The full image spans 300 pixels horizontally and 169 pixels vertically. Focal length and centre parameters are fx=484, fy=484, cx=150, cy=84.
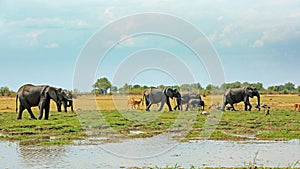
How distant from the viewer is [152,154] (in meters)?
13.8

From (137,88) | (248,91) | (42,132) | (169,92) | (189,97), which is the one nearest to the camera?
(42,132)

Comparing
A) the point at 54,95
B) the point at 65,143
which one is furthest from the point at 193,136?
the point at 54,95

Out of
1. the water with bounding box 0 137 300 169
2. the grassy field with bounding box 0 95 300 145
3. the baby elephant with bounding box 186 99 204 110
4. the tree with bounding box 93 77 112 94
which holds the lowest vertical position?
the water with bounding box 0 137 300 169

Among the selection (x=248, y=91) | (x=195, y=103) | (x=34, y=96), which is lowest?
(x=195, y=103)

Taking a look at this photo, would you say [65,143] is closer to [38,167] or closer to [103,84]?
[38,167]

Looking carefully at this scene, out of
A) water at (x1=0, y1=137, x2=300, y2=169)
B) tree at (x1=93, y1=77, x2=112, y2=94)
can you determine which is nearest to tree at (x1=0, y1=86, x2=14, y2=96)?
tree at (x1=93, y1=77, x2=112, y2=94)

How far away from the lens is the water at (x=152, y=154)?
12055mm

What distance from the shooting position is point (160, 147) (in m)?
15.2

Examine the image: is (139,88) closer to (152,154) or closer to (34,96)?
(34,96)

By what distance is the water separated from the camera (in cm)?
1205

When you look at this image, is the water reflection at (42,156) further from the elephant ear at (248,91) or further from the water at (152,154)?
the elephant ear at (248,91)

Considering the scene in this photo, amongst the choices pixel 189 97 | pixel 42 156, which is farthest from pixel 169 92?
pixel 42 156

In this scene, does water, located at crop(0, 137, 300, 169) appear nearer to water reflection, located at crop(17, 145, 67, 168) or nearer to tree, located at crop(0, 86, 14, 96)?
water reflection, located at crop(17, 145, 67, 168)

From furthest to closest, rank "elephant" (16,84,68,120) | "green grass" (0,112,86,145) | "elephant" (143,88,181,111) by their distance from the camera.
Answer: "elephant" (143,88,181,111) < "elephant" (16,84,68,120) < "green grass" (0,112,86,145)
